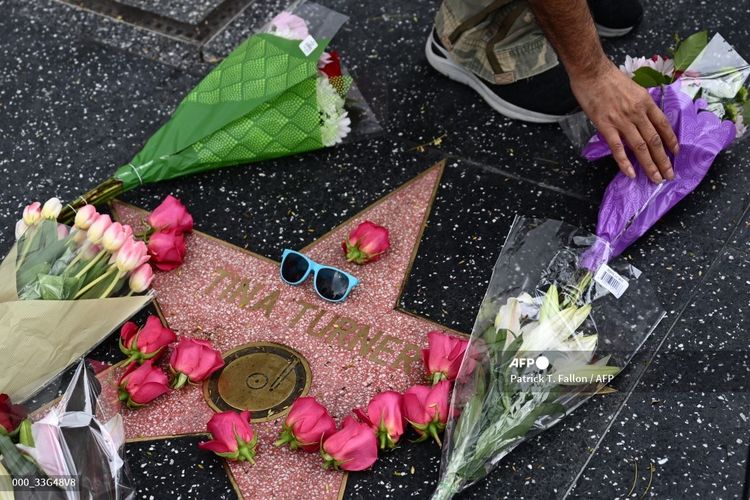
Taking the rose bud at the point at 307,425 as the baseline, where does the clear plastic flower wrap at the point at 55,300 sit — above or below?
above

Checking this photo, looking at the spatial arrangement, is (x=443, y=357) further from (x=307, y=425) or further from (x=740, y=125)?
(x=740, y=125)

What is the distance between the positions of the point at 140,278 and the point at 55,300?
0.23 m

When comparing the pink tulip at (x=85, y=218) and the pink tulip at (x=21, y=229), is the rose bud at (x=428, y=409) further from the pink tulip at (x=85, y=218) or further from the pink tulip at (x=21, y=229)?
the pink tulip at (x=21, y=229)

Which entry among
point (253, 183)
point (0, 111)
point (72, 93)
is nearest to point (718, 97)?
point (253, 183)

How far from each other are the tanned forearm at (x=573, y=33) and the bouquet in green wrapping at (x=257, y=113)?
0.67 meters

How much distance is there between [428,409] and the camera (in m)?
1.93

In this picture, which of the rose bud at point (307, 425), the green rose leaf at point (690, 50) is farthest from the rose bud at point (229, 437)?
the green rose leaf at point (690, 50)

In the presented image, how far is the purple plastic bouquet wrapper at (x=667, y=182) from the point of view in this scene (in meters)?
2.33

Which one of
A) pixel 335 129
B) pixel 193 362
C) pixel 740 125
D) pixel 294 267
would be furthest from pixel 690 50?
pixel 193 362

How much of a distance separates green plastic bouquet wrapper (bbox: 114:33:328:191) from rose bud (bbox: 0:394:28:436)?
Answer: 844mm

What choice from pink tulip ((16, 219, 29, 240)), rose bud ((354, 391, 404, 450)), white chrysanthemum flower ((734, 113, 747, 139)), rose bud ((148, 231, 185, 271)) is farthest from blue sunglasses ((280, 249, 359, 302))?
white chrysanthemum flower ((734, 113, 747, 139))

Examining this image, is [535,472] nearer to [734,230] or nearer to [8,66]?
[734,230]

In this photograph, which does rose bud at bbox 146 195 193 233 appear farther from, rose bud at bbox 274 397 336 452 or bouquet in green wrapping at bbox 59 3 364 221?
rose bud at bbox 274 397 336 452

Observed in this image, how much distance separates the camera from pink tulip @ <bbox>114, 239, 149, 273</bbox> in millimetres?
2131
